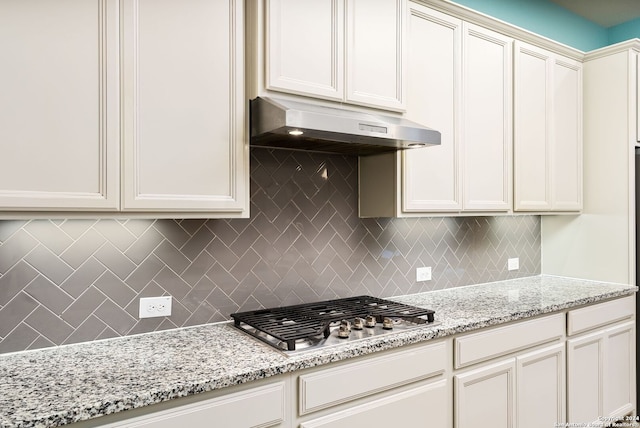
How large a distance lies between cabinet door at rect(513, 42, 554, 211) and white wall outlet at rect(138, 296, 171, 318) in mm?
2050

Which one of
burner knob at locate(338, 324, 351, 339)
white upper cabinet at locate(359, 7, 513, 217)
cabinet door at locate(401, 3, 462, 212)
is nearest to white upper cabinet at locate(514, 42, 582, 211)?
white upper cabinet at locate(359, 7, 513, 217)

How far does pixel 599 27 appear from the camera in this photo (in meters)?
3.97

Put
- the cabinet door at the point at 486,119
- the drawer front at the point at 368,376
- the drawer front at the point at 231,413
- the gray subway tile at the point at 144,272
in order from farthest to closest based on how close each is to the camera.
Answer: the cabinet door at the point at 486,119 < the gray subway tile at the point at 144,272 < the drawer front at the point at 368,376 < the drawer front at the point at 231,413

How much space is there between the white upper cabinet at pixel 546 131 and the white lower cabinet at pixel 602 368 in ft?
2.40

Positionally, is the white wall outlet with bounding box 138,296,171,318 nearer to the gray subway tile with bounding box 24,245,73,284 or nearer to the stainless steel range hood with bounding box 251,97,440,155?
the gray subway tile with bounding box 24,245,73,284

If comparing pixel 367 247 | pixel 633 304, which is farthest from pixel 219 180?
pixel 633 304

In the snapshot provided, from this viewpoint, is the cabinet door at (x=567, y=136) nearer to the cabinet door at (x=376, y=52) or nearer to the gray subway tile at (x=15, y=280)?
the cabinet door at (x=376, y=52)

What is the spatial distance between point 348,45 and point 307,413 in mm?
1525

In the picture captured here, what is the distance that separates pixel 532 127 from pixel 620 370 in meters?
1.66

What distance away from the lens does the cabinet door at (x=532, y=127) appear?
2.80 m

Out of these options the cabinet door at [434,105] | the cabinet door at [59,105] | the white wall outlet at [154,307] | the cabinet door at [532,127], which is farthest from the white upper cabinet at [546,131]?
the cabinet door at [59,105]

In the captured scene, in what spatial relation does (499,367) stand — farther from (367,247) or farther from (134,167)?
(134,167)

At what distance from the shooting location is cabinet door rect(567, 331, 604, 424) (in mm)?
2623

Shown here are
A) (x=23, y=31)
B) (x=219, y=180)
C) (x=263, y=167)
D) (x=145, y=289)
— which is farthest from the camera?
(x=263, y=167)
